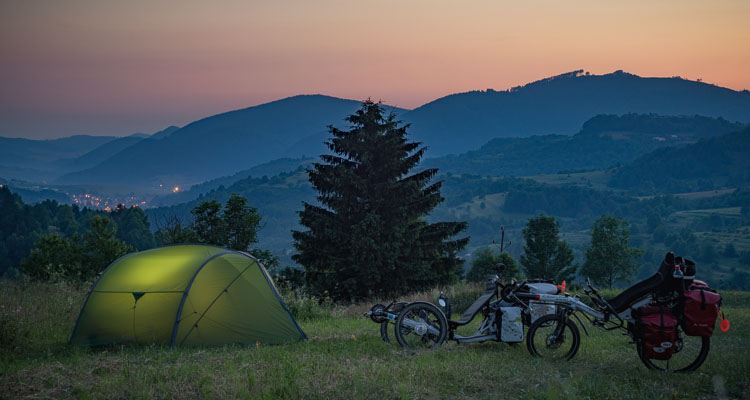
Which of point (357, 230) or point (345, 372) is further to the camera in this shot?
point (357, 230)

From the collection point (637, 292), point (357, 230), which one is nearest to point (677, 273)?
point (637, 292)

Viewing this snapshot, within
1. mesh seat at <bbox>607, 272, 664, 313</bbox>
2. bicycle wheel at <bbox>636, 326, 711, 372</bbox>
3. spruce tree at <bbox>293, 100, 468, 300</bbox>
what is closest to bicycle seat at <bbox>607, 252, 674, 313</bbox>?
mesh seat at <bbox>607, 272, 664, 313</bbox>

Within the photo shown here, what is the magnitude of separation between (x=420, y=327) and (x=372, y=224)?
63.3 feet

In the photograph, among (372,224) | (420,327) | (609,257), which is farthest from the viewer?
(609,257)

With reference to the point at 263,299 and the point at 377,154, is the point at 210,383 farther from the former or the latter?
the point at 377,154

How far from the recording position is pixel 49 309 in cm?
1317

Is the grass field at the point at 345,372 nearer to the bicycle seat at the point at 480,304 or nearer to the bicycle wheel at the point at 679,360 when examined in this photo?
the bicycle wheel at the point at 679,360

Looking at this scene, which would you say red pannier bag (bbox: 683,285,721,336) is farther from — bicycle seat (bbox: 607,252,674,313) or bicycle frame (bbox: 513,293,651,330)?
bicycle frame (bbox: 513,293,651,330)

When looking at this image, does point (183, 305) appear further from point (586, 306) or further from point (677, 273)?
point (677, 273)

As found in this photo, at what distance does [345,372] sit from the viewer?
24.4ft

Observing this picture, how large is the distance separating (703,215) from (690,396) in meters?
210

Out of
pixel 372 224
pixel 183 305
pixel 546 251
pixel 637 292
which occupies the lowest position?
pixel 546 251

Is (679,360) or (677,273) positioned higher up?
(677,273)

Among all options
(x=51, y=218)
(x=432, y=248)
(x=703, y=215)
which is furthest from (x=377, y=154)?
(x=703, y=215)
